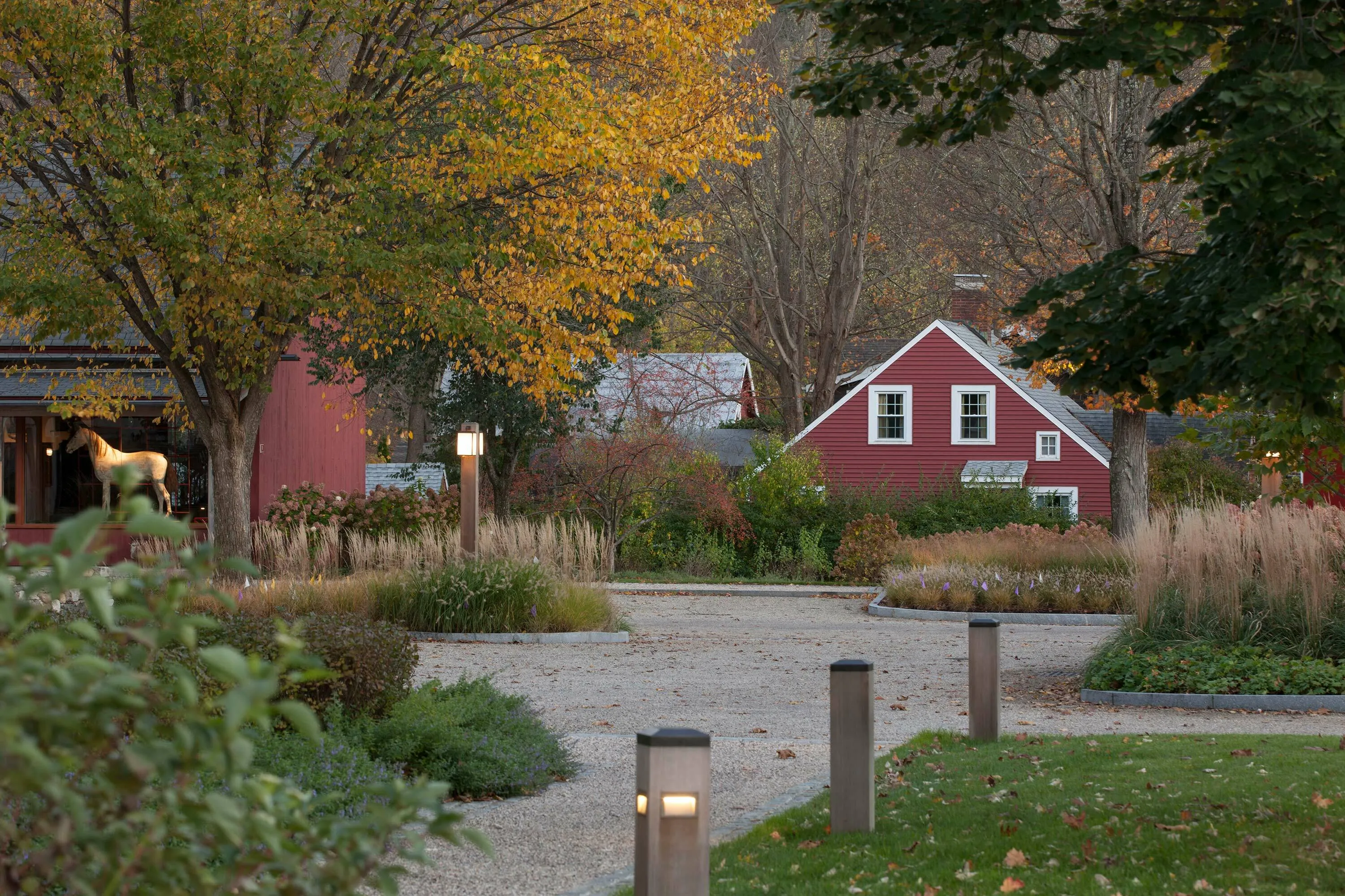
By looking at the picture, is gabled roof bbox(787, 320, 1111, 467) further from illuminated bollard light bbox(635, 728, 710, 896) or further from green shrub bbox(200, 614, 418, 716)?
illuminated bollard light bbox(635, 728, 710, 896)

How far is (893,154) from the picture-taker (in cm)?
3603

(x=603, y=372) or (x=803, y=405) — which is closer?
(x=603, y=372)

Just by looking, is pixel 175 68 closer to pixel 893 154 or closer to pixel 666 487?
pixel 666 487

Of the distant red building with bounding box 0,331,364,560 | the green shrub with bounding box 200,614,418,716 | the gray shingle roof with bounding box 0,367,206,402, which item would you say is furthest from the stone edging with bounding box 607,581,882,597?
the green shrub with bounding box 200,614,418,716

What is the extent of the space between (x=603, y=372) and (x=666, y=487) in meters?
3.70

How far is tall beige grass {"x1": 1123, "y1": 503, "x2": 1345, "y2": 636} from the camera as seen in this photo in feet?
40.0

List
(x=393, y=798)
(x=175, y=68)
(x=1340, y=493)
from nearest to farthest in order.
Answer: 1. (x=393, y=798)
2. (x=1340, y=493)
3. (x=175, y=68)

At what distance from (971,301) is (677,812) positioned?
4072 centimetres

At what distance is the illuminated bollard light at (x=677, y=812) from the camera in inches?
175

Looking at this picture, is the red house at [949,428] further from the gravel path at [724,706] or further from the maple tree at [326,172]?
the maple tree at [326,172]

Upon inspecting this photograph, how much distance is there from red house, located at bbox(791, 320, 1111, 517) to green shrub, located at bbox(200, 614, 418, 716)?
94.3 feet

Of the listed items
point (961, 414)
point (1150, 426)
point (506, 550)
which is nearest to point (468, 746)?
point (506, 550)

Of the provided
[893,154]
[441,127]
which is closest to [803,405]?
[893,154]

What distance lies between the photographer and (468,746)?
777cm
